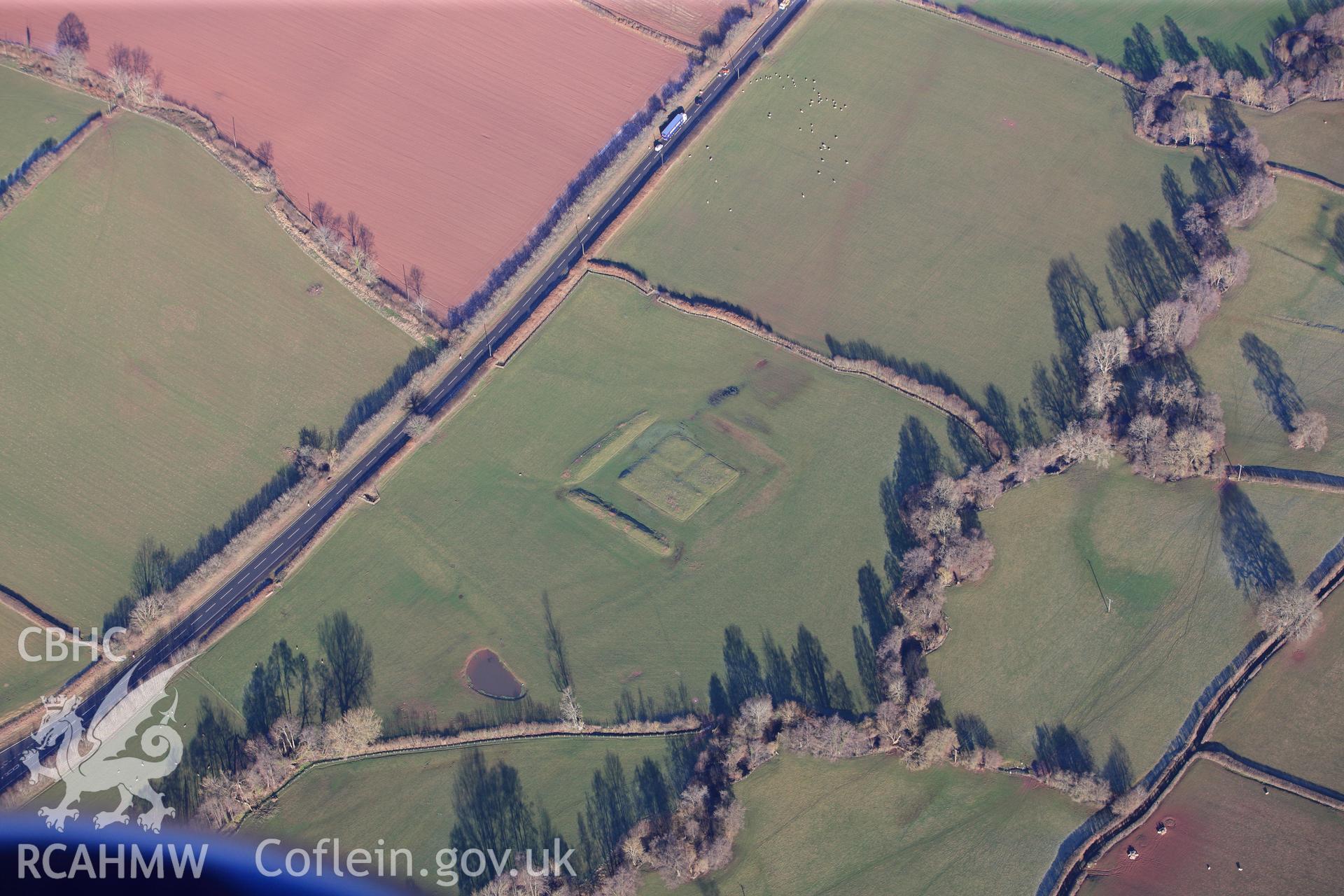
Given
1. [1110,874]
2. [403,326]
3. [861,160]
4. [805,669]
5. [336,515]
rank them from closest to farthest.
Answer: [1110,874], [805,669], [336,515], [403,326], [861,160]

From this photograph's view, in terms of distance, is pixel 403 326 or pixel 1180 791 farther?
pixel 403 326

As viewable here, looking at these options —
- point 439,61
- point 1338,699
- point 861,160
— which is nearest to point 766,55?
point 861,160

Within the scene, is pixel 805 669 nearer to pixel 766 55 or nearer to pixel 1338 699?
pixel 1338 699

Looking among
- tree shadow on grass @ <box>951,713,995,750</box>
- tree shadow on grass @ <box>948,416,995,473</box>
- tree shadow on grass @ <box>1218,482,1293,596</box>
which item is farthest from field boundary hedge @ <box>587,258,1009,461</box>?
tree shadow on grass @ <box>951,713,995,750</box>

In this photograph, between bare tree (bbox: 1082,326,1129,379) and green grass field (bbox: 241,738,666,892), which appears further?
bare tree (bbox: 1082,326,1129,379)

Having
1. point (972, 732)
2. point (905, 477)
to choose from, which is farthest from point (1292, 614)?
point (905, 477)

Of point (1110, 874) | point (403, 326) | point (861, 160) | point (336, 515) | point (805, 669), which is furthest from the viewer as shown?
point (861, 160)

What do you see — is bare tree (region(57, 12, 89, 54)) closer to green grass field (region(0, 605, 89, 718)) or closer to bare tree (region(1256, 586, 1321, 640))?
green grass field (region(0, 605, 89, 718))
